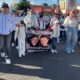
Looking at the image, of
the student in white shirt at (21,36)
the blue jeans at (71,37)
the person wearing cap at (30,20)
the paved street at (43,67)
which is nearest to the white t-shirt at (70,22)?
the blue jeans at (71,37)

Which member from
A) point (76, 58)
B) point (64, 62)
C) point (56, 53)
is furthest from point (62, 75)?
point (56, 53)

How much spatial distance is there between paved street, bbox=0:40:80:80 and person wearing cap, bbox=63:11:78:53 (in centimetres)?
100

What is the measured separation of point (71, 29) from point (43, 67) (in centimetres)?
402

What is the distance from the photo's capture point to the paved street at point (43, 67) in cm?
917

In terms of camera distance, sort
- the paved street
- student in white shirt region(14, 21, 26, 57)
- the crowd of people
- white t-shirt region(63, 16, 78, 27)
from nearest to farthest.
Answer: the paved street < the crowd of people < student in white shirt region(14, 21, 26, 57) < white t-shirt region(63, 16, 78, 27)

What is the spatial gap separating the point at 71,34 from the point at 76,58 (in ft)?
6.38

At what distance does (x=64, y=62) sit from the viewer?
11727 mm

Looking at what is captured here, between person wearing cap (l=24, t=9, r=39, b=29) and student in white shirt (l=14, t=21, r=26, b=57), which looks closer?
student in white shirt (l=14, t=21, r=26, b=57)

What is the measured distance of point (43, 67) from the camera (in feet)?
35.0

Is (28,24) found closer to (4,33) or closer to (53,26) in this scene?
(53,26)

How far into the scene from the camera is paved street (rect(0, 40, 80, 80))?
30.1 ft

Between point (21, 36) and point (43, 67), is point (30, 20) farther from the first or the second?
point (43, 67)

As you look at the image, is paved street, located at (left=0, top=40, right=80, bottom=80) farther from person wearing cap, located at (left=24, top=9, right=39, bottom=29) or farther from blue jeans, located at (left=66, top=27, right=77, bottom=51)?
person wearing cap, located at (left=24, top=9, right=39, bottom=29)

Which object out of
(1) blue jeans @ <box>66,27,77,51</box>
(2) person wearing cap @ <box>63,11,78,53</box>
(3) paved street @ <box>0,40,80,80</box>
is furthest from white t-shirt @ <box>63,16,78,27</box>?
(3) paved street @ <box>0,40,80,80</box>
